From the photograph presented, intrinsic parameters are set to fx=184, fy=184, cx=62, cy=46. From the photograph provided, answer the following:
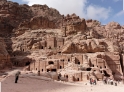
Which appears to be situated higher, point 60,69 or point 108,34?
point 108,34

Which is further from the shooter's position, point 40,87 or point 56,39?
point 56,39

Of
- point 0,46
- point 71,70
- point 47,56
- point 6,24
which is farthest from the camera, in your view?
point 6,24

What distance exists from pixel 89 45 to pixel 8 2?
74857 mm

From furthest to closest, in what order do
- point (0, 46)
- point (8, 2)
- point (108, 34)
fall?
point (8, 2) < point (108, 34) < point (0, 46)

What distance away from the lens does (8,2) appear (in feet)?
376

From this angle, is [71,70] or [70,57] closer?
[71,70]

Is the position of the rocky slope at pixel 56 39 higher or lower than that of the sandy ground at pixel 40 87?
higher

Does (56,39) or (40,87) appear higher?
(56,39)

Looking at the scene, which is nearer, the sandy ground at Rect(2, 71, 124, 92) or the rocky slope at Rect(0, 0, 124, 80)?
the sandy ground at Rect(2, 71, 124, 92)

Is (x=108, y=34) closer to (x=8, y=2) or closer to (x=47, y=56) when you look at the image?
(x=47, y=56)

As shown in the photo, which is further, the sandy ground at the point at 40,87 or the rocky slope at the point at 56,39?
the rocky slope at the point at 56,39

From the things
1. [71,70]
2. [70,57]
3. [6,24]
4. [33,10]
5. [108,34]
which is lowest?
[71,70]

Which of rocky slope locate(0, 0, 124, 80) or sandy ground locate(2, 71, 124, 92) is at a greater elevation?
rocky slope locate(0, 0, 124, 80)

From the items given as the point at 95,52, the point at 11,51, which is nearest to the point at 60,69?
the point at 95,52
